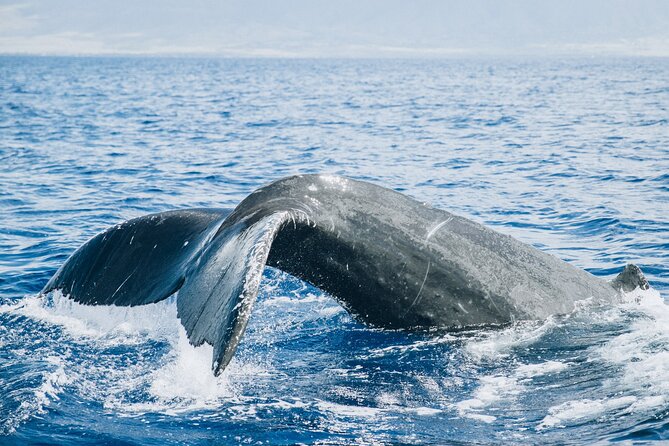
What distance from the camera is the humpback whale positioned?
5.55 metres

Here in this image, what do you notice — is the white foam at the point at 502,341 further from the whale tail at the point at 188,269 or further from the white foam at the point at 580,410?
the whale tail at the point at 188,269

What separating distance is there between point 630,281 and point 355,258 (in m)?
2.57

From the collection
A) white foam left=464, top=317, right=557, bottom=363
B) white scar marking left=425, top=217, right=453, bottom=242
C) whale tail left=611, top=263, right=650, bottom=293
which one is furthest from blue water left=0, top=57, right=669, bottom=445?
white scar marking left=425, top=217, right=453, bottom=242

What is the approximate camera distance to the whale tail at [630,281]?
23.2ft

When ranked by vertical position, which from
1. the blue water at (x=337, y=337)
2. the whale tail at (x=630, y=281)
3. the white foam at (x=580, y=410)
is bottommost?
the blue water at (x=337, y=337)

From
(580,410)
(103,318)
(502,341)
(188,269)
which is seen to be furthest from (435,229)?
(103,318)

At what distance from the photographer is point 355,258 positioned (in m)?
5.83

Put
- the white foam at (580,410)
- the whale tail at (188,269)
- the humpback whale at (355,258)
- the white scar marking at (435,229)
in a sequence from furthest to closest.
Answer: the white scar marking at (435,229), the humpback whale at (355,258), the white foam at (580,410), the whale tail at (188,269)

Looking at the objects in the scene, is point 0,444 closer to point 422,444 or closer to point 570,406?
point 422,444

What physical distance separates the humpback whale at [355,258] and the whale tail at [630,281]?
693 mm

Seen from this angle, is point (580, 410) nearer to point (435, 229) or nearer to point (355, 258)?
point (435, 229)

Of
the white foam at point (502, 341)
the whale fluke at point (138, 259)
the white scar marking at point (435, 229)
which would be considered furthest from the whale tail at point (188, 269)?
the white foam at point (502, 341)

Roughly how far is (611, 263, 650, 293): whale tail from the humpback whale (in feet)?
2.27

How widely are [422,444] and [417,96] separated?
50247 millimetres
